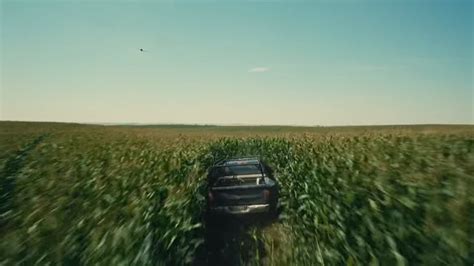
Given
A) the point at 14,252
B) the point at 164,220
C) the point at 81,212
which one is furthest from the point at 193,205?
the point at 14,252

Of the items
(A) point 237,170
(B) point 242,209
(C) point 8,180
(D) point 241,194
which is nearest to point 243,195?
(D) point 241,194

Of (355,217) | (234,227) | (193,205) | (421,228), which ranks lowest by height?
(234,227)

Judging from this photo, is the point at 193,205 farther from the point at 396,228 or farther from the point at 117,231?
the point at 396,228

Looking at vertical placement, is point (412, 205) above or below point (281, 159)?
above

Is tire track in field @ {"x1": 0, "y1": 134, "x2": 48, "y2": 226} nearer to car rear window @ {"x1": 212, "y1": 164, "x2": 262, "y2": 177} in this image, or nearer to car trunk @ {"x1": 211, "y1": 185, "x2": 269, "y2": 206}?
car trunk @ {"x1": 211, "y1": 185, "x2": 269, "y2": 206}

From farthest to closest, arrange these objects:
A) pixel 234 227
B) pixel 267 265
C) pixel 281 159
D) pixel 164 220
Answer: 1. pixel 281 159
2. pixel 234 227
3. pixel 267 265
4. pixel 164 220

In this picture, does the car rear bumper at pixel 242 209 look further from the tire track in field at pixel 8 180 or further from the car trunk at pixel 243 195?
the tire track in field at pixel 8 180

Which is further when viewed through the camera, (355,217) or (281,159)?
(281,159)

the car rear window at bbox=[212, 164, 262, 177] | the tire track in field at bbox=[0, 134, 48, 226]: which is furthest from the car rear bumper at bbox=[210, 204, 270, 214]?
the tire track in field at bbox=[0, 134, 48, 226]

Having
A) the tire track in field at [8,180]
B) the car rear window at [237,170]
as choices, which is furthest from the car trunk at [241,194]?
the tire track in field at [8,180]
